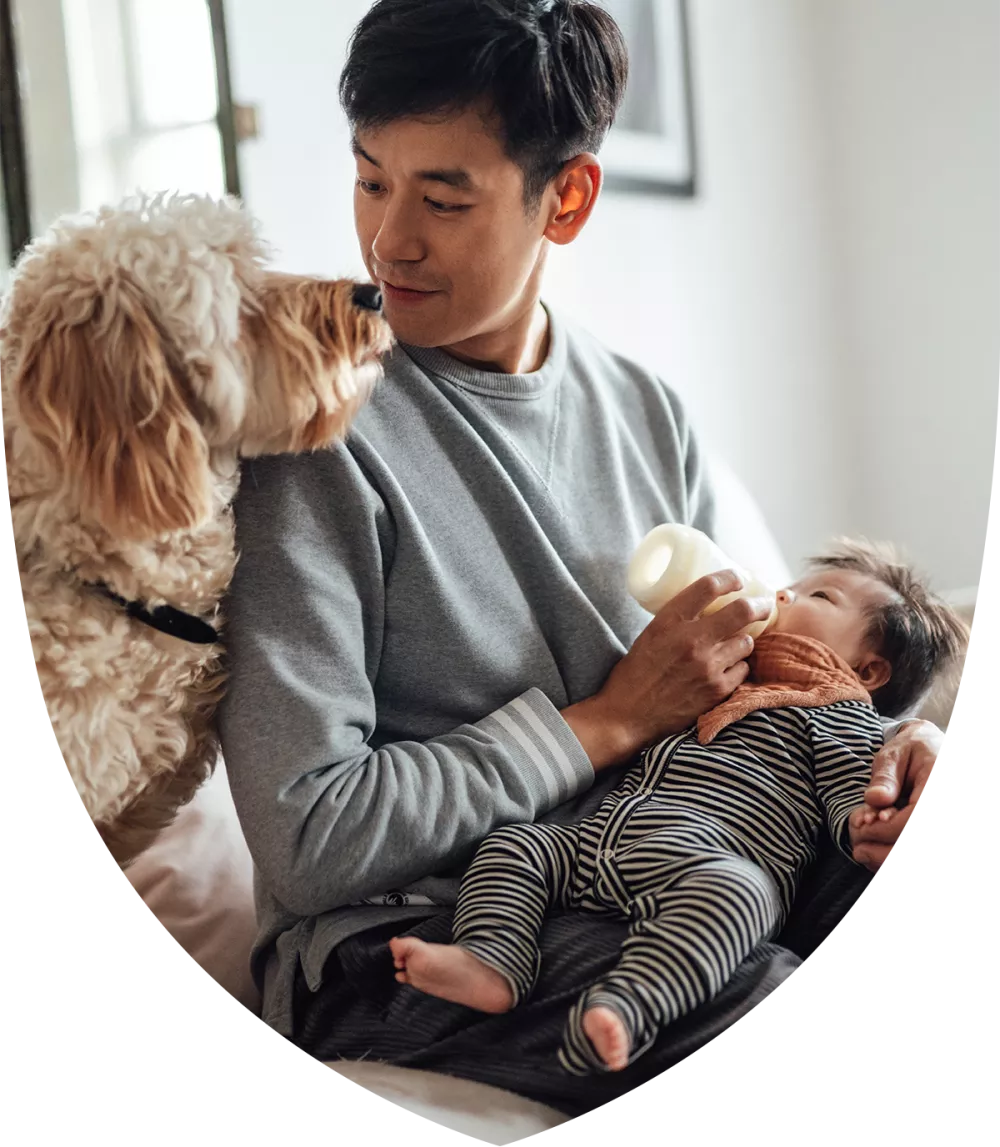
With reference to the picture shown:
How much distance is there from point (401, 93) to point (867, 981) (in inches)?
29.1

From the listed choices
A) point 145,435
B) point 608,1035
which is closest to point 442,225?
point 145,435

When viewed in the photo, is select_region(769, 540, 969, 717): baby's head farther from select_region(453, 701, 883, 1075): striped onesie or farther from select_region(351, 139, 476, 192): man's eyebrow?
select_region(351, 139, 476, 192): man's eyebrow

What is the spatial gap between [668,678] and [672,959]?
0.95 ft

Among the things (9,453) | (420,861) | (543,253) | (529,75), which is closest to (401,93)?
(529,75)

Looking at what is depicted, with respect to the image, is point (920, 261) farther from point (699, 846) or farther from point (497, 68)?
point (699, 846)

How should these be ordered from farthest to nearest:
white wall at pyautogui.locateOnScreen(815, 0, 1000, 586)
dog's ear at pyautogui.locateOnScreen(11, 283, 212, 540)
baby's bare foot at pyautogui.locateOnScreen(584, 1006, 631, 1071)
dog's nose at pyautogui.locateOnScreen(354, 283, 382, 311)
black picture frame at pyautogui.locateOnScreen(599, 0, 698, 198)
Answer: black picture frame at pyautogui.locateOnScreen(599, 0, 698, 198) < white wall at pyautogui.locateOnScreen(815, 0, 1000, 586) < dog's nose at pyautogui.locateOnScreen(354, 283, 382, 311) < dog's ear at pyautogui.locateOnScreen(11, 283, 212, 540) < baby's bare foot at pyautogui.locateOnScreen(584, 1006, 631, 1071)

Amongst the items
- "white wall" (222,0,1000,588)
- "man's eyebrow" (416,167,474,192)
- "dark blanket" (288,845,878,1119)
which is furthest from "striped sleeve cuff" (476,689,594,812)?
"white wall" (222,0,1000,588)

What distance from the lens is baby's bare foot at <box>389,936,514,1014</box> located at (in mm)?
755

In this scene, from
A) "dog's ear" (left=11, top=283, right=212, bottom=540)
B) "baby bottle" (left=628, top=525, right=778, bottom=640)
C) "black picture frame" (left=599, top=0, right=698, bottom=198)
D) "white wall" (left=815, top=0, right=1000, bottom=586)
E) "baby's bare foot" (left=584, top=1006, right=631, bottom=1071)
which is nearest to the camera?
"baby's bare foot" (left=584, top=1006, right=631, bottom=1071)

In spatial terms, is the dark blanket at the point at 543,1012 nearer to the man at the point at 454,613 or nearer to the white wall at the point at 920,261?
the man at the point at 454,613

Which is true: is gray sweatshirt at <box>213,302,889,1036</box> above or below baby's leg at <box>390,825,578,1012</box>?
above

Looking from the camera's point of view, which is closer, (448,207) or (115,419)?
(115,419)

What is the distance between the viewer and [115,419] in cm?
81

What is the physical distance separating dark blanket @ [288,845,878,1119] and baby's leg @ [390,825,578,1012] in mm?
24
